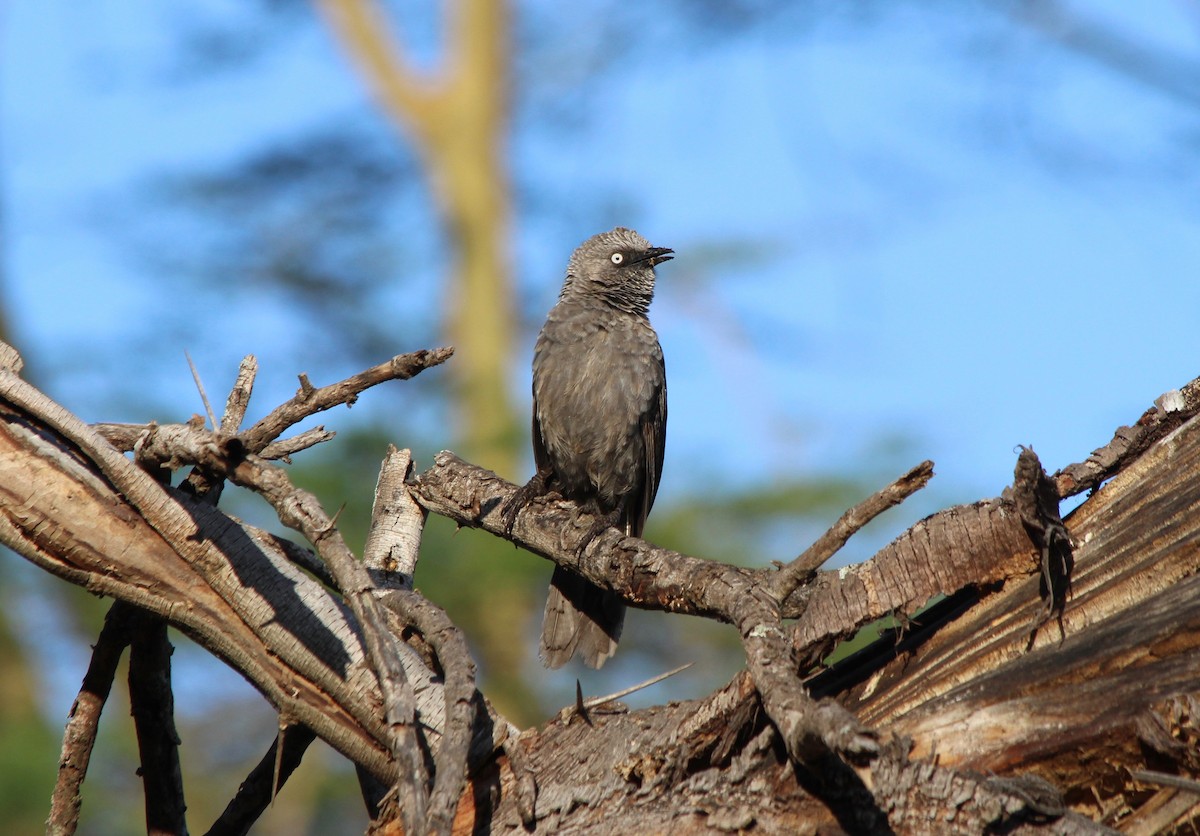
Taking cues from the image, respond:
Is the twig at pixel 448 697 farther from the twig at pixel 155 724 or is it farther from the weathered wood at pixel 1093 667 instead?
the weathered wood at pixel 1093 667

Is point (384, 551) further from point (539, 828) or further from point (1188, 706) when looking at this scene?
point (1188, 706)

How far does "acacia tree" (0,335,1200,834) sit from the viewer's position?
2432 millimetres

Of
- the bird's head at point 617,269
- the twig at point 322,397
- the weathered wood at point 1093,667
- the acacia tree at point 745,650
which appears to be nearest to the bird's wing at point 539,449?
the bird's head at point 617,269

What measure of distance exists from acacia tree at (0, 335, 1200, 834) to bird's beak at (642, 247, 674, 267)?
14.0 ft

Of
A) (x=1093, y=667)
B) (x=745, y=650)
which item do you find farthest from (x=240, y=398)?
(x=1093, y=667)

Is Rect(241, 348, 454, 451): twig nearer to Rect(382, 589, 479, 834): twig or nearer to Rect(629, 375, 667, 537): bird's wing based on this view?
Rect(382, 589, 479, 834): twig

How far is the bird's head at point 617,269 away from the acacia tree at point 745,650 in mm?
3883

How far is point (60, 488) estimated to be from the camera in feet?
9.52

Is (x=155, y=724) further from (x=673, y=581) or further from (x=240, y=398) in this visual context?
(x=673, y=581)

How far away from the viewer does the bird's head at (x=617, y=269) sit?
278 inches

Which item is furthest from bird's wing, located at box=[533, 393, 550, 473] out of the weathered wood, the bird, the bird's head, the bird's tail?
the weathered wood

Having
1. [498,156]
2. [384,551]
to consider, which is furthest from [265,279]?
[384,551]

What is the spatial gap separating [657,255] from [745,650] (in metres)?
5.12

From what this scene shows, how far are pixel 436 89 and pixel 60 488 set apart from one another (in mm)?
18545
